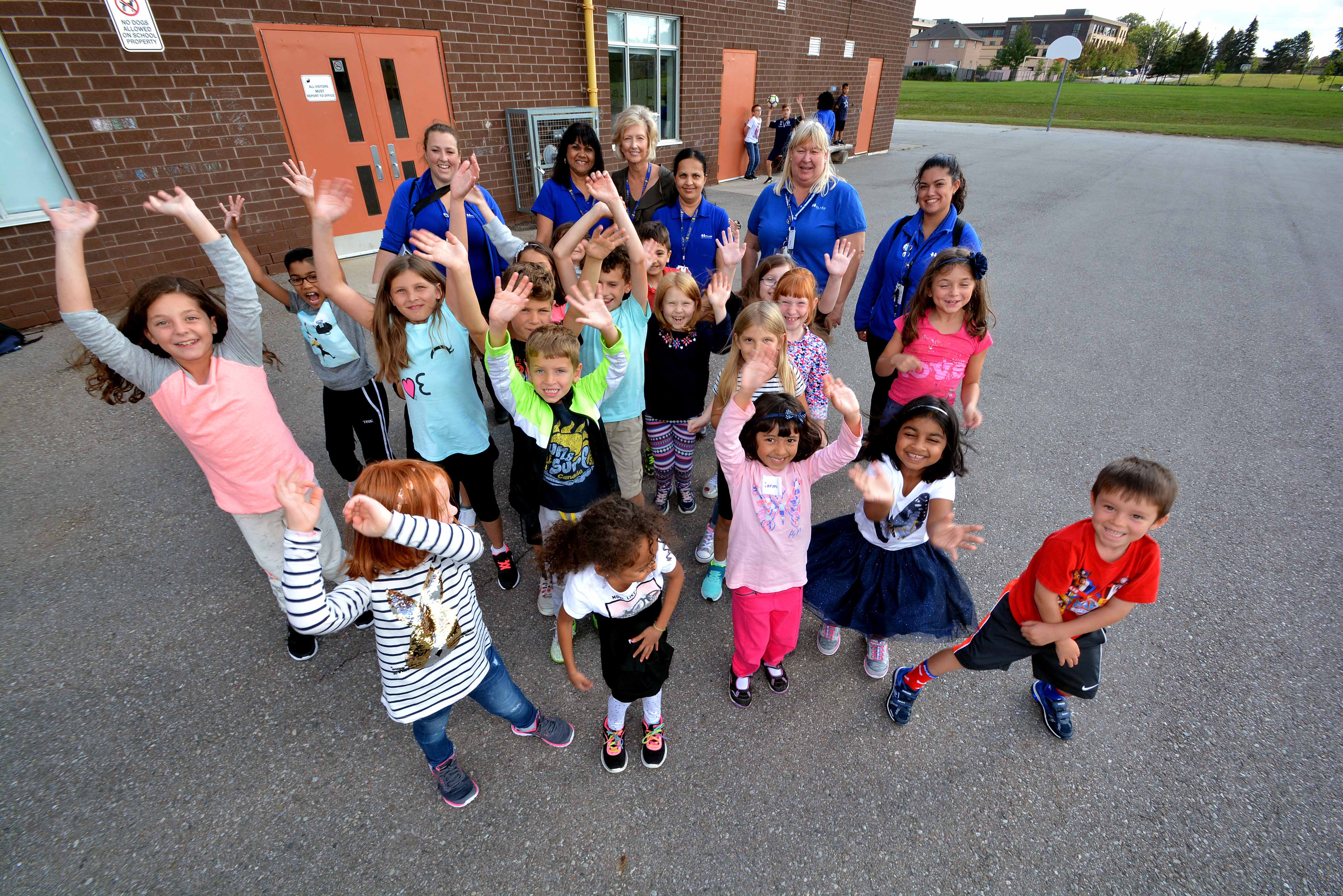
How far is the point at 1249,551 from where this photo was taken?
3.40 metres

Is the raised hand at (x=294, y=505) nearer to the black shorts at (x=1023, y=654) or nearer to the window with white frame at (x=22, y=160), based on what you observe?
the black shorts at (x=1023, y=654)

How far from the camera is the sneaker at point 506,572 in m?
3.14

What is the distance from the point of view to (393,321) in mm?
2561

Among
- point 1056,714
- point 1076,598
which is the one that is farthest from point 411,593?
point 1056,714

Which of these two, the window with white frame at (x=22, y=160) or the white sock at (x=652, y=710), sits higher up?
the window with white frame at (x=22, y=160)

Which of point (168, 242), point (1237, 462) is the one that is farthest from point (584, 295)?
point (168, 242)

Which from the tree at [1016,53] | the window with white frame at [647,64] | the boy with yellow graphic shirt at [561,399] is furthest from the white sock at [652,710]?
the tree at [1016,53]

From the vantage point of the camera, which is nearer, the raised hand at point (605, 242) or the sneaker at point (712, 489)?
the raised hand at point (605, 242)

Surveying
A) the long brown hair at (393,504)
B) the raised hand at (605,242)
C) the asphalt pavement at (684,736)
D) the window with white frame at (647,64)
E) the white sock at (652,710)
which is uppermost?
the window with white frame at (647,64)

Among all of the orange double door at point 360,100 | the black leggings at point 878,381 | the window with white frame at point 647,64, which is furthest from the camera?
the window with white frame at point 647,64

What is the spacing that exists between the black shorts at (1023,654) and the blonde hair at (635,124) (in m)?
3.38

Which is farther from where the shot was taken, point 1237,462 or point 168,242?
point 168,242

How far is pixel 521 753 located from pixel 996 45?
126 metres

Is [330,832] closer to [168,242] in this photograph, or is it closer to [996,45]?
[168,242]
